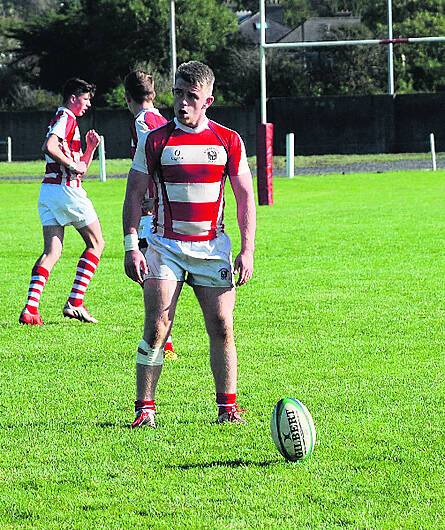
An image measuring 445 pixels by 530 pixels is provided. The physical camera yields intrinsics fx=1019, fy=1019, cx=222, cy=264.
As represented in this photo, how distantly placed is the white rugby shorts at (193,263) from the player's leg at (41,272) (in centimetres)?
378

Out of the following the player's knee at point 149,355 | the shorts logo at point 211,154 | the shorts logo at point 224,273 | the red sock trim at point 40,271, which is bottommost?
the player's knee at point 149,355

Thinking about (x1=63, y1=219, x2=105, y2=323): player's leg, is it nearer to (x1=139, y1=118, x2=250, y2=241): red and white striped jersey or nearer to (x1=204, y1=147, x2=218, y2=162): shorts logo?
(x1=139, y1=118, x2=250, y2=241): red and white striped jersey

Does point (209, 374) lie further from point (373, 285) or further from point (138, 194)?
point (373, 285)

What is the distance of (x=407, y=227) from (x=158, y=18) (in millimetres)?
49238

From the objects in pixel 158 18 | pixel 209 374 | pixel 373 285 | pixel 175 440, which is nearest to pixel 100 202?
pixel 373 285

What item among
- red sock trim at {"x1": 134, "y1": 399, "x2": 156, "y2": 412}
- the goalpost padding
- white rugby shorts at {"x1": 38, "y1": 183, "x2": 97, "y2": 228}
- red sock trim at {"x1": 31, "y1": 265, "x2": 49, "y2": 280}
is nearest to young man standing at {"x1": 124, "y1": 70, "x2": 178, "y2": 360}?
red sock trim at {"x1": 134, "y1": 399, "x2": 156, "y2": 412}

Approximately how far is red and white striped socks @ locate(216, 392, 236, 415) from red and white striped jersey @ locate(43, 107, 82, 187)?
409 cm

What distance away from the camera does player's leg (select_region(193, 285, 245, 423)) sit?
563 cm

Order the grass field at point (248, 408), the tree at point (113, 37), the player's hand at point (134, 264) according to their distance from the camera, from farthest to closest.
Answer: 1. the tree at point (113, 37)
2. the player's hand at point (134, 264)
3. the grass field at point (248, 408)

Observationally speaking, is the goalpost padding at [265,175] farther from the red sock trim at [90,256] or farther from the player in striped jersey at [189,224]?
the player in striped jersey at [189,224]

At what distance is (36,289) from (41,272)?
0.61 feet

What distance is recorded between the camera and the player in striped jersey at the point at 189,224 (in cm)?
548

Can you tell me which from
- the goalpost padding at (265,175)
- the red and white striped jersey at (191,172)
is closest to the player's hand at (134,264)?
the red and white striped jersey at (191,172)

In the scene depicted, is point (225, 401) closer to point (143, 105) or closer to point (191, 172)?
point (191, 172)
